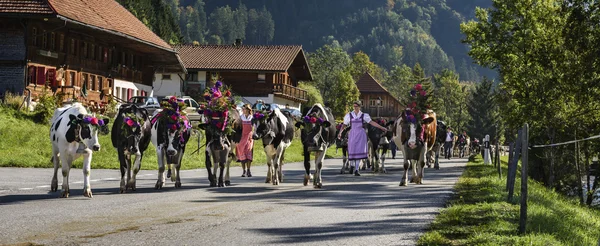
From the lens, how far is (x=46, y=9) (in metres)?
42.8

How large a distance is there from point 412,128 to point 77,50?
1428 inches

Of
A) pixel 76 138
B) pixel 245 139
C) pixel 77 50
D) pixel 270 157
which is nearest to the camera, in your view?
pixel 76 138

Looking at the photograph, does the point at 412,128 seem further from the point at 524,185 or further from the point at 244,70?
the point at 244,70

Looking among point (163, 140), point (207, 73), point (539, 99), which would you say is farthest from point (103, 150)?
point (207, 73)

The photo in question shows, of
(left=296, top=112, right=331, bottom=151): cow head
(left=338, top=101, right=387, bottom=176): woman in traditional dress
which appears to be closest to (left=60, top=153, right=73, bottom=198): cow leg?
(left=296, top=112, right=331, bottom=151): cow head

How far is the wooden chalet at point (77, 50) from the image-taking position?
A: 146ft

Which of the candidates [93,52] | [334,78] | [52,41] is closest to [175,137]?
[52,41]

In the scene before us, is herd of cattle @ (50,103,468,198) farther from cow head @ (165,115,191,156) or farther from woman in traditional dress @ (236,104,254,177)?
woman in traditional dress @ (236,104,254,177)

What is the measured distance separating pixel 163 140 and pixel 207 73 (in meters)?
64.6

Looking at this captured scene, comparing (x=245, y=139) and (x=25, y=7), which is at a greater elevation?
(x=25, y=7)

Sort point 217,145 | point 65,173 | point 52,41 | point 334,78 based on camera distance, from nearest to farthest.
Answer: point 65,173 < point 217,145 < point 52,41 < point 334,78

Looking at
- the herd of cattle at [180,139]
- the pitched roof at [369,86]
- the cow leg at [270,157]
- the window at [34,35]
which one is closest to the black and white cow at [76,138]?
the herd of cattle at [180,139]

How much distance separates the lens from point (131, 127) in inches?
679

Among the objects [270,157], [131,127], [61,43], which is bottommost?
[270,157]
